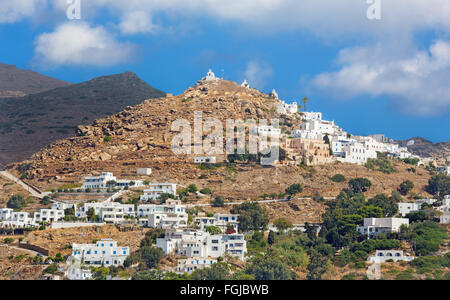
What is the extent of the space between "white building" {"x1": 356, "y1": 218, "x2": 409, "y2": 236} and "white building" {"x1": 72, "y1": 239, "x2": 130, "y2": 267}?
51.4 feet

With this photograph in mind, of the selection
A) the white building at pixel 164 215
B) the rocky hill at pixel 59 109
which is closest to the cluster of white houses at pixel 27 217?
the white building at pixel 164 215

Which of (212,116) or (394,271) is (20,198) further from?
(394,271)

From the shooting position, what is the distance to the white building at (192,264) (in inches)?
1987

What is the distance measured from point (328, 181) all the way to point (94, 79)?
209 feet

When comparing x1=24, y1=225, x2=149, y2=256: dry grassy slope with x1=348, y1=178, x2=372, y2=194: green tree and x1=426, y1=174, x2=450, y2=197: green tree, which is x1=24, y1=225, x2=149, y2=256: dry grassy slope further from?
x1=426, y1=174, x2=450, y2=197: green tree

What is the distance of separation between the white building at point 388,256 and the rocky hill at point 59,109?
42.0 metres

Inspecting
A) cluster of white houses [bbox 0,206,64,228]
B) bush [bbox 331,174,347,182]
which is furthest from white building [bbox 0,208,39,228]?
bush [bbox 331,174,347,182]

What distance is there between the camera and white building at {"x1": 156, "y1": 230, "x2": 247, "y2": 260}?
5297 centimetres

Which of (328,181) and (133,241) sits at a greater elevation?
(328,181)

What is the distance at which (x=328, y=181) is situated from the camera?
220 ft

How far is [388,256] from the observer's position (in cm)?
5281

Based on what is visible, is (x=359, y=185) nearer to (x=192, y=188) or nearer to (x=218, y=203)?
(x=218, y=203)

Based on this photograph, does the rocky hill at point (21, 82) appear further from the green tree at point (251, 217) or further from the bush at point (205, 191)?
the green tree at point (251, 217)

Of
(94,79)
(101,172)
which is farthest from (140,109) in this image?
(94,79)
